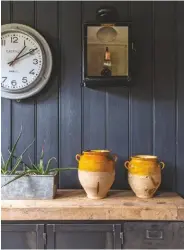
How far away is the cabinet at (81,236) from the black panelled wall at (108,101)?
0.43 m

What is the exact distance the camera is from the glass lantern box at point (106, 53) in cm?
181

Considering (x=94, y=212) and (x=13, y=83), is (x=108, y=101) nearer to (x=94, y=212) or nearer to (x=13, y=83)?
(x=13, y=83)

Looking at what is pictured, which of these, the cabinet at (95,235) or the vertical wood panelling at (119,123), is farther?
the vertical wood panelling at (119,123)

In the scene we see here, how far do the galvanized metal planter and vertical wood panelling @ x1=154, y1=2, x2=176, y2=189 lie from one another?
72cm

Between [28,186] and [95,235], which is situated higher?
[28,186]

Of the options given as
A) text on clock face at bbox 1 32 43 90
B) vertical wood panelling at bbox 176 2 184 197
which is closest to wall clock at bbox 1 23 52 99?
text on clock face at bbox 1 32 43 90

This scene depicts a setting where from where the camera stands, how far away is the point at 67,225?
1.59 meters

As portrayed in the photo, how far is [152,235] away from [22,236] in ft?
2.17

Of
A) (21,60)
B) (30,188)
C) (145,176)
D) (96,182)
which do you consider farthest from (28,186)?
(21,60)

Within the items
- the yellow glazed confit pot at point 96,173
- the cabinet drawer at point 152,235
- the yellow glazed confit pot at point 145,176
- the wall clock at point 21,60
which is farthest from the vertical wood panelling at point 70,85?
the cabinet drawer at point 152,235

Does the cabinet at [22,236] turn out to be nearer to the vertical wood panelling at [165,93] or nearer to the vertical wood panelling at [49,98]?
the vertical wood panelling at [49,98]

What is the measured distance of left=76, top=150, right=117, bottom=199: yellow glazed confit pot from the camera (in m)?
1.68

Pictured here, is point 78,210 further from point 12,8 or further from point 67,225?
point 12,8

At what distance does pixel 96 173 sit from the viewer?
5.51 ft
